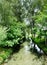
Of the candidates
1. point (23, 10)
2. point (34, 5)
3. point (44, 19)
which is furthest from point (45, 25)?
point (23, 10)

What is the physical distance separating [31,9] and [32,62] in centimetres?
1870

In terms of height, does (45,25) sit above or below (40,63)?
above

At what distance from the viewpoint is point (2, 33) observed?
20031 millimetres

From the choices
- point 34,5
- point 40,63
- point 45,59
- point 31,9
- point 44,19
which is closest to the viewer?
point 40,63

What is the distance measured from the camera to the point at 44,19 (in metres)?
24.3

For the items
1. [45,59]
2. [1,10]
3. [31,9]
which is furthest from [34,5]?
[45,59]

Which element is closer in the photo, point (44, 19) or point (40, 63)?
point (40, 63)

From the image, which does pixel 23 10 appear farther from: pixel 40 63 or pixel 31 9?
pixel 40 63

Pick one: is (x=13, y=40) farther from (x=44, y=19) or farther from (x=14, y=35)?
(x=44, y=19)

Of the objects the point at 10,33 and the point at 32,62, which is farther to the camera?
the point at 10,33

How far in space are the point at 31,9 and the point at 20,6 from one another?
107 inches

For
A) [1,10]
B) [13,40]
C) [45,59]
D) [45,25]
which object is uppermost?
[1,10]

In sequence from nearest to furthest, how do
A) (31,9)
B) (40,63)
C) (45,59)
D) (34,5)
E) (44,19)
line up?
(40,63) < (45,59) < (44,19) < (34,5) < (31,9)

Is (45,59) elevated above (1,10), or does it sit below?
below
